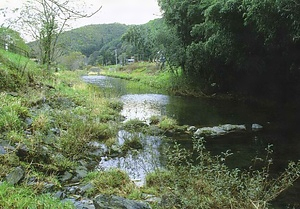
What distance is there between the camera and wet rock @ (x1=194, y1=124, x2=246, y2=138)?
1027cm

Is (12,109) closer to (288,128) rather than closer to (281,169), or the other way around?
(281,169)

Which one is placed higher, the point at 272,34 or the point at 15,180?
the point at 272,34

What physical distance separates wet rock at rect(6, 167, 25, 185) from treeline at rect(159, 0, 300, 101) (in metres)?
8.98

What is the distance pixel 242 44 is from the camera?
1584 cm

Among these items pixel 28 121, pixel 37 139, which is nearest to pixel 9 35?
pixel 28 121

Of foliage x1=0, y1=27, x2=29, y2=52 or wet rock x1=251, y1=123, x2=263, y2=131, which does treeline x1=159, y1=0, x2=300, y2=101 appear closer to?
wet rock x1=251, y1=123, x2=263, y2=131

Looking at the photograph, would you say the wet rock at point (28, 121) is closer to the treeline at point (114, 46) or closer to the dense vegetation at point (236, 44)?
the dense vegetation at point (236, 44)

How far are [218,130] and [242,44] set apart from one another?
23.5 feet

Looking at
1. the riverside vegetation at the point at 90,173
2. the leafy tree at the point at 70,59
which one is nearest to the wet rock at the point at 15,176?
the riverside vegetation at the point at 90,173

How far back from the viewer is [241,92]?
2083 centimetres

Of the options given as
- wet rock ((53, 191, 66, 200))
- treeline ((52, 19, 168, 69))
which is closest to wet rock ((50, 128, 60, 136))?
wet rock ((53, 191, 66, 200))

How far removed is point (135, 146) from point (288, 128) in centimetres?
652

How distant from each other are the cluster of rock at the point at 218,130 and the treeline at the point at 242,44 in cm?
A: 384

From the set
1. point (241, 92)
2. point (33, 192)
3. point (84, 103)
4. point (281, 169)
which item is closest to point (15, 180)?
point (33, 192)
